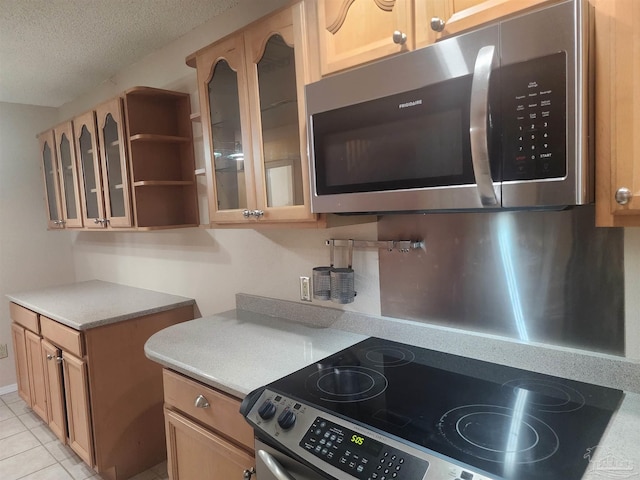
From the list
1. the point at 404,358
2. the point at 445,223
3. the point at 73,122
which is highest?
the point at 73,122

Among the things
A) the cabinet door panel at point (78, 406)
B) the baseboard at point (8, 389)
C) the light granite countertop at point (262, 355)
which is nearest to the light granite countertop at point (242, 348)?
the light granite countertop at point (262, 355)

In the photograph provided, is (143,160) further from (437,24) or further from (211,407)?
(437,24)

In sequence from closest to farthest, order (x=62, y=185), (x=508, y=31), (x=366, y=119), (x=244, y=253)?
(x=508, y=31)
(x=366, y=119)
(x=244, y=253)
(x=62, y=185)

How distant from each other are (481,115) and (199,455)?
144cm

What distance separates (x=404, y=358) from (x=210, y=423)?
0.71 meters

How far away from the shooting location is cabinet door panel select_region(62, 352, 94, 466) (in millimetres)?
2188

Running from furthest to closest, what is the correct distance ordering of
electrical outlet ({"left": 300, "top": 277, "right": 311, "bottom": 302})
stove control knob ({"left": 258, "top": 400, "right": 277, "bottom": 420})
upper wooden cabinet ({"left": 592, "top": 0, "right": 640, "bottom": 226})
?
electrical outlet ({"left": 300, "top": 277, "right": 311, "bottom": 302})
stove control knob ({"left": 258, "top": 400, "right": 277, "bottom": 420})
upper wooden cabinet ({"left": 592, "top": 0, "right": 640, "bottom": 226})

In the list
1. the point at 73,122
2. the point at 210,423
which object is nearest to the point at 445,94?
the point at 210,423

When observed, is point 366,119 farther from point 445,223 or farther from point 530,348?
point 530,348

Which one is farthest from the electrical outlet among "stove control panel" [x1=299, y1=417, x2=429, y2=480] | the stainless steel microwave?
"stove control panel" [x1=299, y1=417, x2=429, y2=480]

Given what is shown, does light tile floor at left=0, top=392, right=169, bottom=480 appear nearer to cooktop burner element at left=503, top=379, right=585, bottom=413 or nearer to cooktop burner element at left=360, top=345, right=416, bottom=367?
cooktop burner element at left=360, top=345, right=416, bottom=367

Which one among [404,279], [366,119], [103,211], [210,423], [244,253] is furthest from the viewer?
[103,211]

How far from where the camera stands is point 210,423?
4.73ft

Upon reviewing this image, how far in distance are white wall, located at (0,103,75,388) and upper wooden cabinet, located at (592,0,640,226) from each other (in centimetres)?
415
